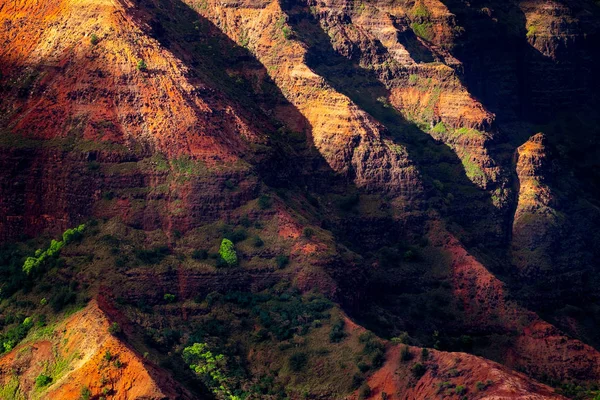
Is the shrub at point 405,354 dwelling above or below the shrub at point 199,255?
below

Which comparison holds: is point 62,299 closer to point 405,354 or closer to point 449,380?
point 405,354

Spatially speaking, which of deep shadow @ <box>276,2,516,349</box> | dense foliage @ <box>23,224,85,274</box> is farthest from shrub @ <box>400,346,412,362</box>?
dense foliage @ <box>23,224,85,274</box>

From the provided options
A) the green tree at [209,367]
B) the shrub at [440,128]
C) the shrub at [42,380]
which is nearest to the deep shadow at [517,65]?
the shrub at [440,128]

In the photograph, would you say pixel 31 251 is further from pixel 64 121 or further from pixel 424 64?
pixel 424 64

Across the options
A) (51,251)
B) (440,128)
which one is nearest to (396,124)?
(440,128)

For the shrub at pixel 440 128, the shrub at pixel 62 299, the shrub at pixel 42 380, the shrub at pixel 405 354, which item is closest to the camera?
the shrub at pixel 42 380

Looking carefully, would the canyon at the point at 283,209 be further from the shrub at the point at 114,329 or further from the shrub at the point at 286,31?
the shrub at the point at 114,329

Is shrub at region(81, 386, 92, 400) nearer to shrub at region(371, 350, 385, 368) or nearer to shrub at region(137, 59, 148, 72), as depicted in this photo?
shrub at region(371, 350, 385, 368)
